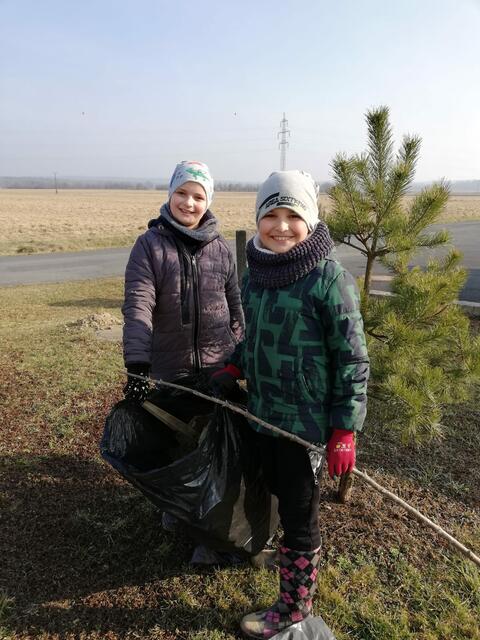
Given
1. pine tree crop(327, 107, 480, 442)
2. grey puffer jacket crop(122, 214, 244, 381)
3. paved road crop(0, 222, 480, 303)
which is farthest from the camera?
paved road crop(0, 222, 480, 303)

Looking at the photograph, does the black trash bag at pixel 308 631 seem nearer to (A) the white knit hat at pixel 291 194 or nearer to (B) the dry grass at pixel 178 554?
(B) the dry grass at pixel 178 554

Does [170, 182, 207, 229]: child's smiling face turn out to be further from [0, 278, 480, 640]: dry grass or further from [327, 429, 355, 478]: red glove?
[0, 278, 480, 640]: dry grass

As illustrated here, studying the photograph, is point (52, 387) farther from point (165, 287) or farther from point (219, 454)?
point (219, 454)

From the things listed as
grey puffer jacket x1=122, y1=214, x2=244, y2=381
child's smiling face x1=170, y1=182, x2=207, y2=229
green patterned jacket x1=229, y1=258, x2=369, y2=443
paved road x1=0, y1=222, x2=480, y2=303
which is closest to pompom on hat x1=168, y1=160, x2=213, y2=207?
child's smiling face x1=170, y1=182, x2=207, y2=229

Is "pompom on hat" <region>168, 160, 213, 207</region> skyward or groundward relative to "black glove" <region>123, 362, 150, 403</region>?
skyward

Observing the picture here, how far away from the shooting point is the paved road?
1032 cm

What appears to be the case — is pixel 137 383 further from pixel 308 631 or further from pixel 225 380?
pixel 308 631

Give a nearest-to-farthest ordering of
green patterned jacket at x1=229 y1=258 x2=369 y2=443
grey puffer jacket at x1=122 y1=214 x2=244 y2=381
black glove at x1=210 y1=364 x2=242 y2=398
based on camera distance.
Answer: green patterned jacket at x1=229 y1=258 x2=369 y2=443 < black glove at x1=210 y1=364 x2=242 y2=398 < grey puffer jacket at x1=122 y1=214 x2=244 y2=381

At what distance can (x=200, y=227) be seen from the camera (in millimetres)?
2199

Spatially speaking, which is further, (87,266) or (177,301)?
(87,266)

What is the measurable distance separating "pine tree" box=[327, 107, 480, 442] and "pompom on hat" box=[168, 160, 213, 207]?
2.29 ft

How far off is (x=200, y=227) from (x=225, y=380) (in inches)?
26.9

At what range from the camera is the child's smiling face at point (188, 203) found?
6.98ft

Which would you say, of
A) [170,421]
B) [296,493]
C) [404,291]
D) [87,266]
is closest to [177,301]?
[170,421]
